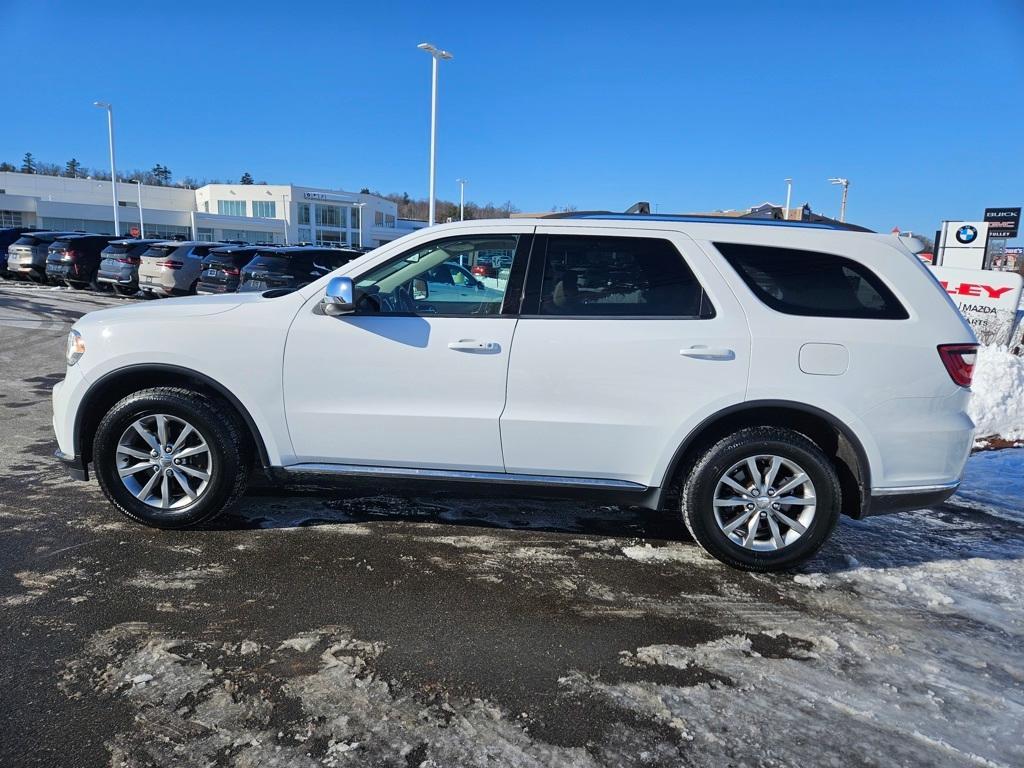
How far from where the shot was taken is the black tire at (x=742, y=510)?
3.75 metres

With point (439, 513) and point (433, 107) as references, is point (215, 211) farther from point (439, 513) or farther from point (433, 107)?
point (439, 513)

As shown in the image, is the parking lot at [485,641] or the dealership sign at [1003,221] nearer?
the parking lot at [485,641]

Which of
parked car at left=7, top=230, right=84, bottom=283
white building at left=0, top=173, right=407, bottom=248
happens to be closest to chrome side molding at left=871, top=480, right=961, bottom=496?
parked car at left=7, top=230, right=84, bottom=283

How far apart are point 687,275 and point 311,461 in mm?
2411

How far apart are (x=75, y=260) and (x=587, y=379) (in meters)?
20.6

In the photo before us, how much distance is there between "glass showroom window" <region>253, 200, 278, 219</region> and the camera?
85.2 meters

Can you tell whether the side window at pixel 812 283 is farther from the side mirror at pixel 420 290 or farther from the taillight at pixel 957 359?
the side mirror at pixel 420 290

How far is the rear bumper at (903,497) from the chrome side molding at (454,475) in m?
1.24

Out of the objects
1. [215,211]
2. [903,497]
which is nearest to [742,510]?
[903,497]

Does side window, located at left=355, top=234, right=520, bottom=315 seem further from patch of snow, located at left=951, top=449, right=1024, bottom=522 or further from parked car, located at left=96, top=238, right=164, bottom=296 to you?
parked car, located at left=96, top=238, right=164, bottom=296

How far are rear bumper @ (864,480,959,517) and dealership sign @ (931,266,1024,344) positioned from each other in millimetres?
6330

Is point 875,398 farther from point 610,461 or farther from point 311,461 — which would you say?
point 311,461

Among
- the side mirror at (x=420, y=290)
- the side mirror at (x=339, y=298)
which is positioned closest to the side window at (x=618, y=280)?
the side mirror at (x=420, y=290)

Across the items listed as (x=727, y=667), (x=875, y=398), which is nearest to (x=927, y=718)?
(x=727, y=667)
